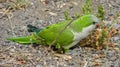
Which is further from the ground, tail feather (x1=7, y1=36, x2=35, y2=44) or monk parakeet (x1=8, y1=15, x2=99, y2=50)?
monk parakeet (x1=8, y1=15, x2=99, y2=50)

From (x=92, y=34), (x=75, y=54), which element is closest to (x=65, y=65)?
(x=75, y=54)

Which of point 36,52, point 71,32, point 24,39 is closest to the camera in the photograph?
point 71,32

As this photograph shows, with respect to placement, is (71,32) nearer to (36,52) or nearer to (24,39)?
(36,52)

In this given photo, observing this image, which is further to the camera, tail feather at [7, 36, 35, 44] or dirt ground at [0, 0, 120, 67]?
tail feather at [7, 36, 35, 44]

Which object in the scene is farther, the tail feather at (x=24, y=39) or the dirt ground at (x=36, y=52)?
the tail feather at (x=24, y=39)

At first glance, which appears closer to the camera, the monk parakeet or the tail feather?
the monk parakeet

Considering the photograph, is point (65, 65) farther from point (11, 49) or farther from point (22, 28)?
point (22, 28)

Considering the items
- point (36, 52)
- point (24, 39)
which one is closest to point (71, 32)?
point (36, 52)

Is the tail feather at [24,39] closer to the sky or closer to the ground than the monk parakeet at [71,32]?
closer to the ground

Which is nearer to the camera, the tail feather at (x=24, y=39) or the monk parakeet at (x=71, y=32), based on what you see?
the monk parakeet at (x=71, y=32)

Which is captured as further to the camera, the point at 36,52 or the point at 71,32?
the point at 36,52

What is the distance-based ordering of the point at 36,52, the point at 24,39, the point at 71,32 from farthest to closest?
1. the point at 24,39
2. the point at 36,52
3. the point at 71,32

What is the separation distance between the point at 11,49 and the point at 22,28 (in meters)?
0.55

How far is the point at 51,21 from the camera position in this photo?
4875 mm
